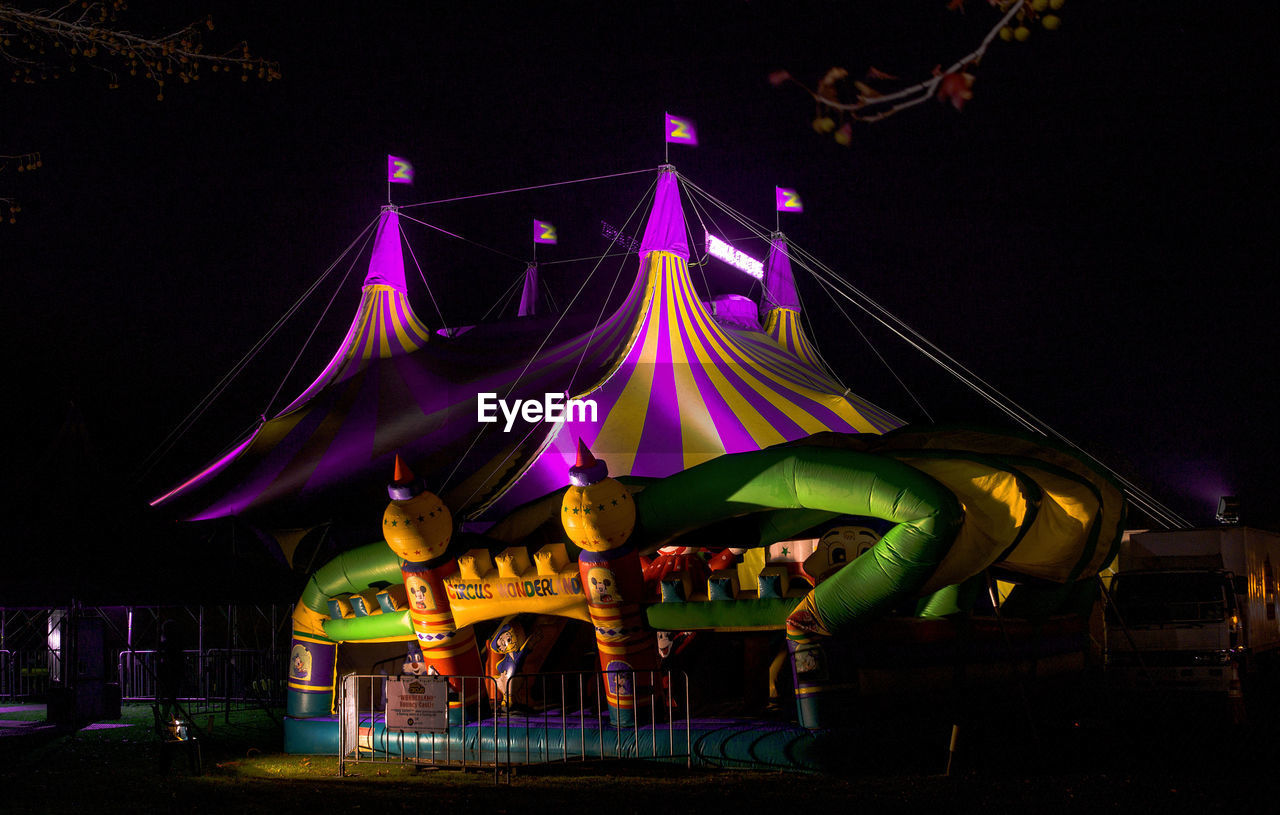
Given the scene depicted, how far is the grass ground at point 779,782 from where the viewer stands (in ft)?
22.3

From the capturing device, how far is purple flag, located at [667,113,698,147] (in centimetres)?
1667

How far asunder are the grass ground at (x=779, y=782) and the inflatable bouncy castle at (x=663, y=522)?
56cm

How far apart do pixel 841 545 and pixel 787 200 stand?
13.5 meters

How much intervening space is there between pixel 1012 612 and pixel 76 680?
35.7ft

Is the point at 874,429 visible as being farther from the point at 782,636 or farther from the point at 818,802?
the point at 818,802

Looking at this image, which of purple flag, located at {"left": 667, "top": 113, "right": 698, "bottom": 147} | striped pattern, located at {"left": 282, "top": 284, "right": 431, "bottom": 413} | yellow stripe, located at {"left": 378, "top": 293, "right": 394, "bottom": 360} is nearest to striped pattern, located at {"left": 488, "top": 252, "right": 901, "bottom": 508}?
purple flag, located at {"left": 667, "top": 113, "right": 698, "bottom": 147}

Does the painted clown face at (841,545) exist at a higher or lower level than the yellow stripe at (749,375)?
lower

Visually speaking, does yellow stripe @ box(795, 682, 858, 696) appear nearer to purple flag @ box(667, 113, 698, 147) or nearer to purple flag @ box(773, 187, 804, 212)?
purple flag @ box(667, 113, 698, 147)

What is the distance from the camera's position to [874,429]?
48.4ft

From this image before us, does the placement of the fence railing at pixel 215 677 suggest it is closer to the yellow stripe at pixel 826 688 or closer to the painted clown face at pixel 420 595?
the painted clown face at pixel 420 595

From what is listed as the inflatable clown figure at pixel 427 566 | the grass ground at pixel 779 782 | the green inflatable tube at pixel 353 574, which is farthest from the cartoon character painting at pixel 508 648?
the grass ground at pixel 779 782

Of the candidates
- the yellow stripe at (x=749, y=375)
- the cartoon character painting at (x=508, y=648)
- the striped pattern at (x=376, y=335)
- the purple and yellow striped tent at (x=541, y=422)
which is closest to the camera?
the cartoon character painting at (x=508, y=648)

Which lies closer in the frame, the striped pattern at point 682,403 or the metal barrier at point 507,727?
the metal barrier at point 507,727

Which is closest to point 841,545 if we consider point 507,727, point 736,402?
point 507,727
